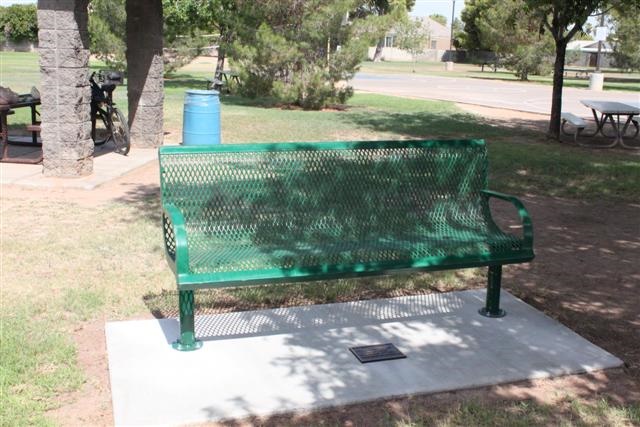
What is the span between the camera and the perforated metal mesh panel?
173 inches

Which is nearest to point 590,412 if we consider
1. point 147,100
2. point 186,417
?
point 186,417

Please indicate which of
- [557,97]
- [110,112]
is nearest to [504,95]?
[557,97]

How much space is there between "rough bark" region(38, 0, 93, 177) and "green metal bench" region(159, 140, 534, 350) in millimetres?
4971

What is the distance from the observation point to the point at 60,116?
8.95m

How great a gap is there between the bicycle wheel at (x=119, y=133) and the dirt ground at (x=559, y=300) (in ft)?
3.91

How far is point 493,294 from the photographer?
15.8ft

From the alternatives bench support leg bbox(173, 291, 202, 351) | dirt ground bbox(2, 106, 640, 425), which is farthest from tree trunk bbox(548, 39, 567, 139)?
bench support leg bbox(173, 291, 202, 351)

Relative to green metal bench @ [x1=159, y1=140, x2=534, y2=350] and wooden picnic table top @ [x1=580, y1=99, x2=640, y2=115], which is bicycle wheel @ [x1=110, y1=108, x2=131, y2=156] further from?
wooden picnic table top @ [x1=580, y1=99, x2=640, y2=115]

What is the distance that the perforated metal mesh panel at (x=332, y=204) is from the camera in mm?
4391

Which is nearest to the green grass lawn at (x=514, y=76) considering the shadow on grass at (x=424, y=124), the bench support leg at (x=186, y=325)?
the shadow on grass at (x=424, y=124)

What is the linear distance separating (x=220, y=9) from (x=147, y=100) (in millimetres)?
11899

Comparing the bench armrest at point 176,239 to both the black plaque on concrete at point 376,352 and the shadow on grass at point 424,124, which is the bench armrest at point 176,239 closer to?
the black plaque on concrete at point 376,352

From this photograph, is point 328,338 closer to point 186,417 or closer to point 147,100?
point 186,417

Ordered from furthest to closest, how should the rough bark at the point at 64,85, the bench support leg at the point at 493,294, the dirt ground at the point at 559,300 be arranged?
1. the rough bark at the point at 64,85
2. the bench support leg at the point at 493,294
3. the dirt ground at the point at 559,300
